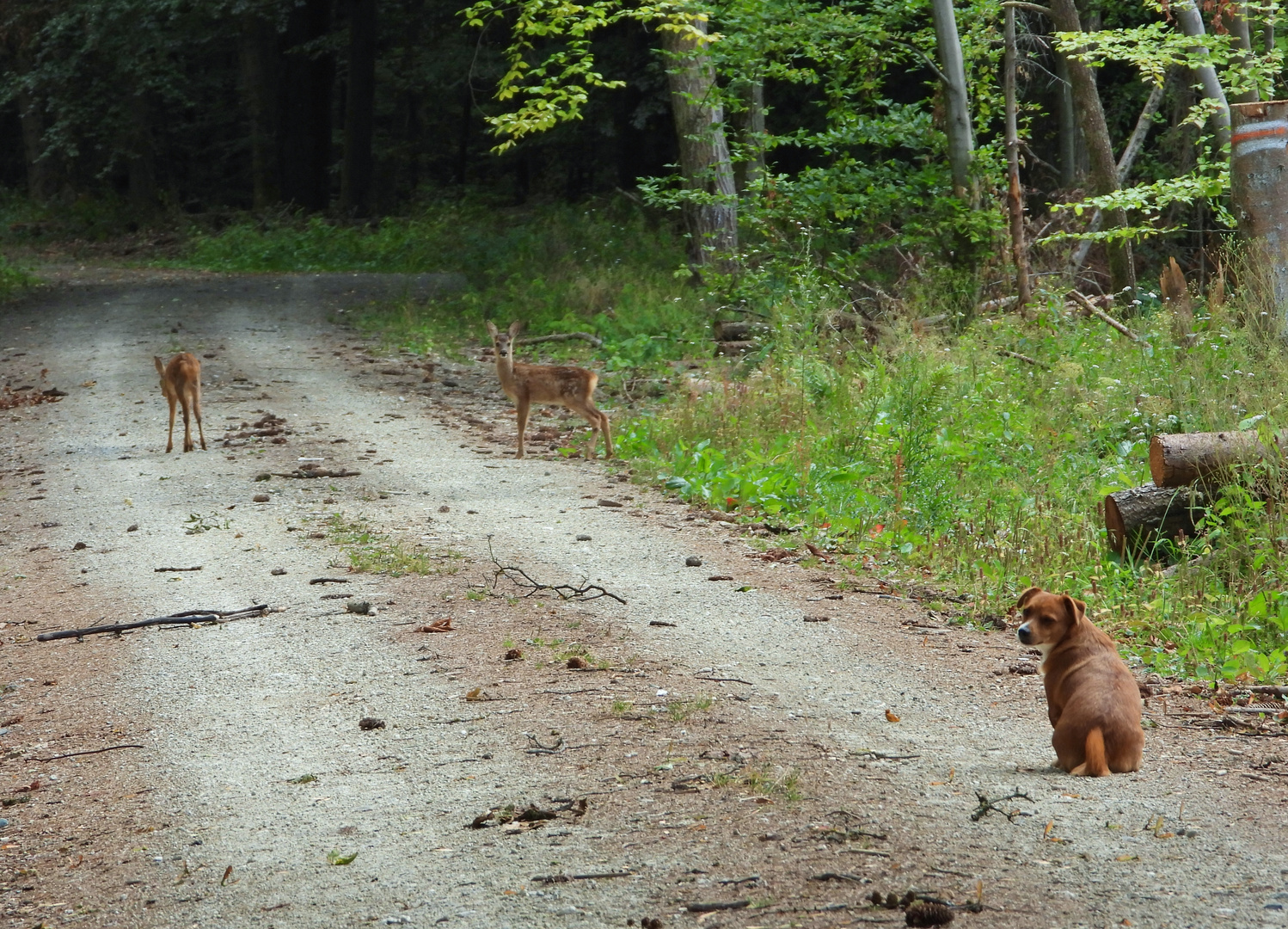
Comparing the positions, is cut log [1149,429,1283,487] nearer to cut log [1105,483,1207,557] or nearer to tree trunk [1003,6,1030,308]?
cut log [1105,483,1207,557]

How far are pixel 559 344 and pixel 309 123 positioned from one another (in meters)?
23.8

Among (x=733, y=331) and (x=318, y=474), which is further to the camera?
(x=733, y=331)

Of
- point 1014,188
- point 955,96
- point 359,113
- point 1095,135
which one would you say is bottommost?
point 1014,188

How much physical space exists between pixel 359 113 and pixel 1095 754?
35.6 meters

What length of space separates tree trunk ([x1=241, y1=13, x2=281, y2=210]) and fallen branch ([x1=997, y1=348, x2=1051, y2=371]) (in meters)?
30.1

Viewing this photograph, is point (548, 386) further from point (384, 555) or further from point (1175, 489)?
point (1175, 489)

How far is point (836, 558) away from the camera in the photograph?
352 inches

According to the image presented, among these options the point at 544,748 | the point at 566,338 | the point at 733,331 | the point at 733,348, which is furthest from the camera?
the point at 566,338

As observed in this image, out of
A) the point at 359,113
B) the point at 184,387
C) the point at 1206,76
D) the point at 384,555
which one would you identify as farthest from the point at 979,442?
the point at 359,113

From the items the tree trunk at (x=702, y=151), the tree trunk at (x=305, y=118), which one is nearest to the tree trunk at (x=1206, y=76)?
the tree trunk at (x=702, y=151)

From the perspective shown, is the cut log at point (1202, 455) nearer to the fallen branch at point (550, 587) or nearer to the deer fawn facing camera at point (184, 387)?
the fallen branch at point (550, 587)

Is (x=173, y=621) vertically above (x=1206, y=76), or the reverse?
(x=1206, y=76)

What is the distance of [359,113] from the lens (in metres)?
37.3

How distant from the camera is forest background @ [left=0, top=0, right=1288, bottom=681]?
8.56 metres
